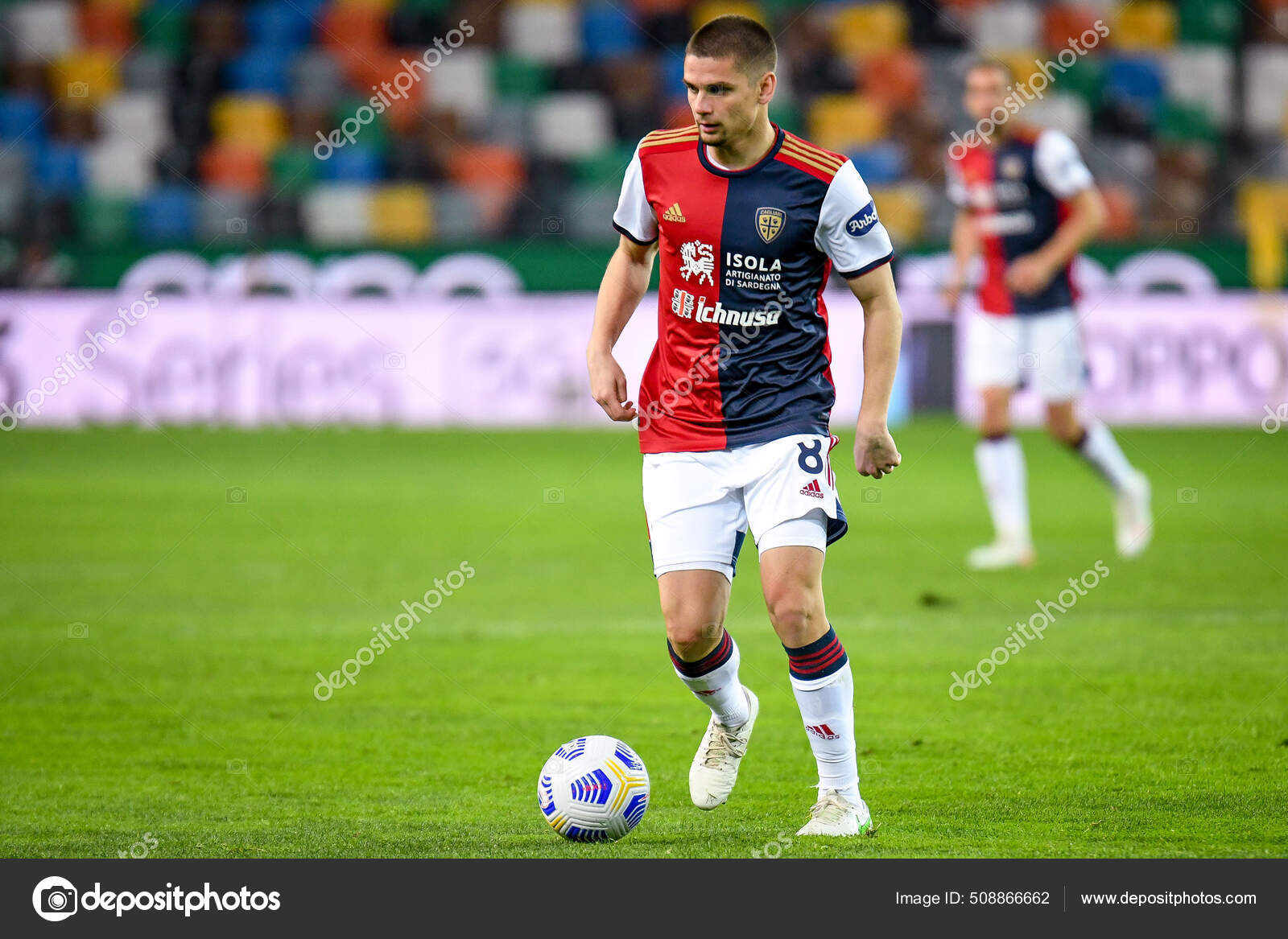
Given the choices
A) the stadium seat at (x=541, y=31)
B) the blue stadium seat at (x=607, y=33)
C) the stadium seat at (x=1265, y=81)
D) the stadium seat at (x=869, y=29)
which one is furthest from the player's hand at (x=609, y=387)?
the stadium seat at (x=1265, y=81)

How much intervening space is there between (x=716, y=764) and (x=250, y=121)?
1953cm

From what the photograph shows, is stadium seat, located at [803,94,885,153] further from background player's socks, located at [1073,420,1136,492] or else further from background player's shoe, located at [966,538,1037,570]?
background player's shoe, located at [966,538,1037,570]

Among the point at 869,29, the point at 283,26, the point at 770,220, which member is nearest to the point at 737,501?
the point at 770,220

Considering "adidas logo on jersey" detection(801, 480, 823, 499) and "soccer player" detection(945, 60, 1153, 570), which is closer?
"adidas logo on jersey" detection(801, 480, 823, 499)

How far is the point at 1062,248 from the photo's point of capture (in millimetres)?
10039

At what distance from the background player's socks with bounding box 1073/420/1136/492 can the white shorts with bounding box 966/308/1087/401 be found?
0.30m

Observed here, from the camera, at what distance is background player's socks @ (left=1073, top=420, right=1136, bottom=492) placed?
1045cm

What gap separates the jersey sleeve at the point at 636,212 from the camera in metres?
5.09

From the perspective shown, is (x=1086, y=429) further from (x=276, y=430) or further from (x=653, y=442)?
(x=276, y=430)

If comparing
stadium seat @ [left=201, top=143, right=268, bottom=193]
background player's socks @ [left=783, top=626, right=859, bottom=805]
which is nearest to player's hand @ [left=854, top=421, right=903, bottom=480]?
background player's socks @ [left=783, top=626, right=859, bottom=805]

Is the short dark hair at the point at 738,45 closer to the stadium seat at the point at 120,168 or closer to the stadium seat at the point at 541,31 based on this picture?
the stadium seat at the point at 120,168

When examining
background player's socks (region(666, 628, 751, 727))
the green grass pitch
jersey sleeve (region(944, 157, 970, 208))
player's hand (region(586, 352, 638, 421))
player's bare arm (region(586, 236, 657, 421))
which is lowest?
the green grass pitch

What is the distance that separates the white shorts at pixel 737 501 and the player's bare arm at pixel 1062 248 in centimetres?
522

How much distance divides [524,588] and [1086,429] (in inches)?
141
